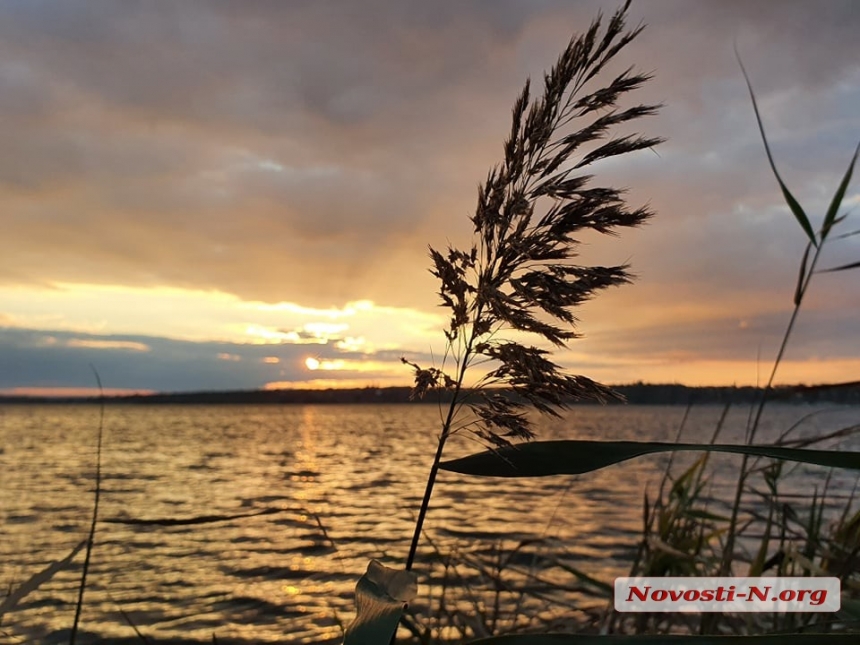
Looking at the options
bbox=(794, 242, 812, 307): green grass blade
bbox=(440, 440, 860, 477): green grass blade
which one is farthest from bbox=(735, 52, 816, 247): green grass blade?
bbox=(440, 440, 860, 477): green grass blade

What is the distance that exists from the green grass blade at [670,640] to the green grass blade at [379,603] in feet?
0.35

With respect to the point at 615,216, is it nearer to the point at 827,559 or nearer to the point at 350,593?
the point at 827,559

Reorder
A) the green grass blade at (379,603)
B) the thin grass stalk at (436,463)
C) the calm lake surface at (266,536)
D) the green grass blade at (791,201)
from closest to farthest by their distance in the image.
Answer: the green grass blade at (379,603)
the thin grass stalk at (436,463)
the green grass blade at (791,201)
the calm lake surface at (266,536)

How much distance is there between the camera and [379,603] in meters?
0.91

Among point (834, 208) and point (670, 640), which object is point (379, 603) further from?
point (834, 208)

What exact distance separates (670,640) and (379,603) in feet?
1.30

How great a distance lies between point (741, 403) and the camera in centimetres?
338

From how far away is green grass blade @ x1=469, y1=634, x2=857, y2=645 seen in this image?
0.87m

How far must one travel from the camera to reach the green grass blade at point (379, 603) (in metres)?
0.86

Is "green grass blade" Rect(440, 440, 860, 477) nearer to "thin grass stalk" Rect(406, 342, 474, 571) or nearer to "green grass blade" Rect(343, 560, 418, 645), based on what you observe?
"thin grass stalk" Rect(406, 342, 474, 571)

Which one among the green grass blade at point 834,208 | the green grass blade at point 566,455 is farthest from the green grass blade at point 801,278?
the green grass blade at point 566,455

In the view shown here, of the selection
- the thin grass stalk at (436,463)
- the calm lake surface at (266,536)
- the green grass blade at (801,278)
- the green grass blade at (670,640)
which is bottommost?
the calm lake surface at (266,536)

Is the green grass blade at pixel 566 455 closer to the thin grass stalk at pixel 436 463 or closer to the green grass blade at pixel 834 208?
the thin grass stalk at pixel 436 463

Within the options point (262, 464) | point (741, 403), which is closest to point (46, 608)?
point (741, 403)
